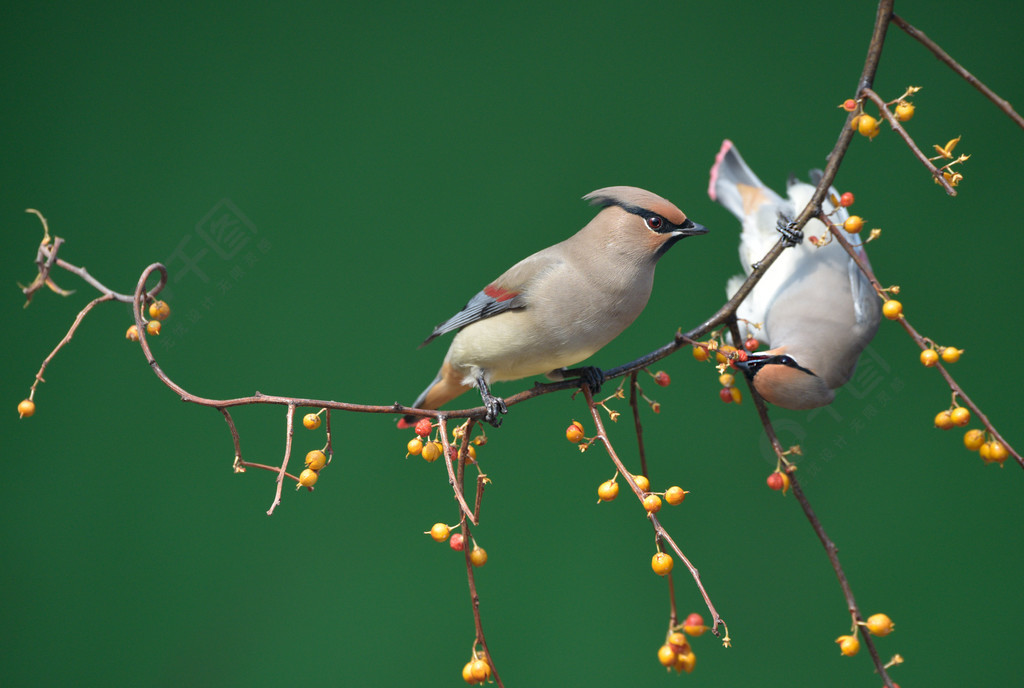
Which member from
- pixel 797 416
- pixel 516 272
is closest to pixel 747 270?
pixel 797 416

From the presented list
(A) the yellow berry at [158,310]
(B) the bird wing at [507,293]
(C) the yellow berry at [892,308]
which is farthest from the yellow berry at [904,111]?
(A) the yellow berry at [158,310]

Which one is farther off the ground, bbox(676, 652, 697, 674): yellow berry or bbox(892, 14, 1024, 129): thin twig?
bbox(892, 14, 1024, 129): thin twig

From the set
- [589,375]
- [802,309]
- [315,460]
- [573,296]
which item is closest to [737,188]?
[802,309]

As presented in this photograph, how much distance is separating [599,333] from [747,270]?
1068mm

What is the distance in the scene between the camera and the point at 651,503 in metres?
1.07

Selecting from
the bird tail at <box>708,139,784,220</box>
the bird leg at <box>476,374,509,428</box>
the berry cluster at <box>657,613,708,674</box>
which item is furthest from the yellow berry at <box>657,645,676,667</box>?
the bird tail at <box>708,139,784,220</box>

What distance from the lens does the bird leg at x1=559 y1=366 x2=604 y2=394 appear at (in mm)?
1483

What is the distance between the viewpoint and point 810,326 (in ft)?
5.74

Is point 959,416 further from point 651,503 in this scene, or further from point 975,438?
point 651,503

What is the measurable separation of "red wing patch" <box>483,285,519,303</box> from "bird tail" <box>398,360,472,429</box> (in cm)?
17

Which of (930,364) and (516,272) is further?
(516,272)

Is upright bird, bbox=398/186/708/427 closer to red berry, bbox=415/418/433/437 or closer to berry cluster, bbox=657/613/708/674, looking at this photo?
red berry, bbox=415/418/433/437

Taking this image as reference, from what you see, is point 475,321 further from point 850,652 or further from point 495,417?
A: point 850,652

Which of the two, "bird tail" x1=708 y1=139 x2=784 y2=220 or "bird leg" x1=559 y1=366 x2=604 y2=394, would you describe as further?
"bird tail" x1=708 y1=139 x2=784 y2=220
